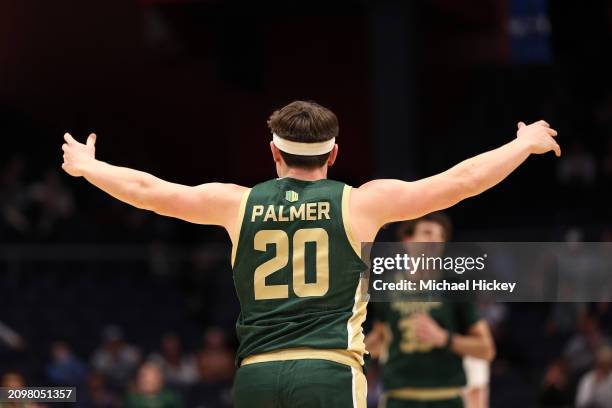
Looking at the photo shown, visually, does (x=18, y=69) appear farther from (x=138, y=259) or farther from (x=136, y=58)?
(x=138, y=259)

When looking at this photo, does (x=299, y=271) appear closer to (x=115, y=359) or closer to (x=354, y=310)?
(x=354, y=310)

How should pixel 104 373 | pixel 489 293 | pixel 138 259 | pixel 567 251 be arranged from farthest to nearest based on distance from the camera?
pixel 138 259, pixel 104 373, pixel 567 251, pixel 489 293

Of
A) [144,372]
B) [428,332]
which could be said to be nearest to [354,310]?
[428,332]

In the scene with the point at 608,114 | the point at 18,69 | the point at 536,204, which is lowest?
the point at 536,204

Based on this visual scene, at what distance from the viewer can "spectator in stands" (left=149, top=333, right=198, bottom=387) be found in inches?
620

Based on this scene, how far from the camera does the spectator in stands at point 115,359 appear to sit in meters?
14.9

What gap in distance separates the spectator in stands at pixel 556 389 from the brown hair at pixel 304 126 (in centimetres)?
977

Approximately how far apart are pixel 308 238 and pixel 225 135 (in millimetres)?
19761

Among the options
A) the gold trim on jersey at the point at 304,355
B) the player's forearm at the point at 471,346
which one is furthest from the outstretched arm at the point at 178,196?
the player's forearm at the point at 471,346

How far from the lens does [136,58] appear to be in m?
23.2

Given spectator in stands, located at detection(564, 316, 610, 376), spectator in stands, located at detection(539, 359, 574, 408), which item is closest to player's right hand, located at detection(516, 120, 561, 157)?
spectator in stands, located at detection(539, 359, 574, 408)

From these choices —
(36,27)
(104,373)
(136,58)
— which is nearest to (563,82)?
(136,58)

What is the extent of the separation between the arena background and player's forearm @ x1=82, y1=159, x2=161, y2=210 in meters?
8.98

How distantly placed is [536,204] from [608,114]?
2.29m
